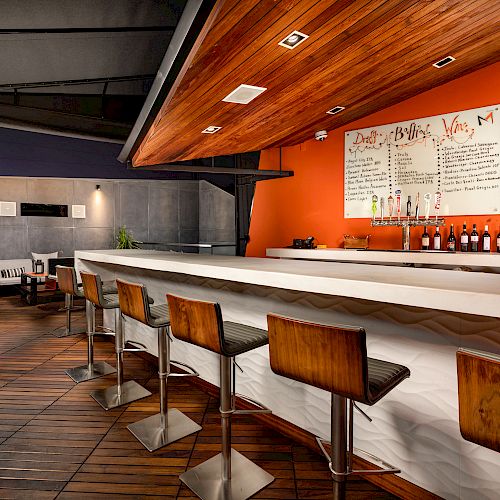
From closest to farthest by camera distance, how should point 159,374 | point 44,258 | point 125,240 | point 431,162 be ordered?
point 159,374
point 431,162
point 44,258
point 125,240

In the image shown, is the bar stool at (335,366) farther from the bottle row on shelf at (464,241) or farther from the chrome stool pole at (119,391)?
the bottle row on shelf at (464,241)

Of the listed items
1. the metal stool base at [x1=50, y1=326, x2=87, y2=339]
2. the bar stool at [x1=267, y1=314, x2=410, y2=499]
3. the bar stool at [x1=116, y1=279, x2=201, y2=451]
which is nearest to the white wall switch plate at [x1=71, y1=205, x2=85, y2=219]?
the metal stool base at [x1=50, y1=326, x2=87, y2=339]

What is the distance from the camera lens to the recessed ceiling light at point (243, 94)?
3045 mm

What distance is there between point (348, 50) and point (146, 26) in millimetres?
2561

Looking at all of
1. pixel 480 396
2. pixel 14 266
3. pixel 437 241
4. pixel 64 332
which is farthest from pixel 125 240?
pixel 480 396

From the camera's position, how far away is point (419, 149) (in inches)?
181

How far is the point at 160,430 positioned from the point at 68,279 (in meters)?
2.13

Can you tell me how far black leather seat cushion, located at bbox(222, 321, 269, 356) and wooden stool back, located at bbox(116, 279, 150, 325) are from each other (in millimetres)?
556

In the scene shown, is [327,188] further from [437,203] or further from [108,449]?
[108,449]

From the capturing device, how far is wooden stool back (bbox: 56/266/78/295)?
397 centimetres

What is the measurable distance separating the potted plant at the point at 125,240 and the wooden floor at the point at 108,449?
5.86 metres

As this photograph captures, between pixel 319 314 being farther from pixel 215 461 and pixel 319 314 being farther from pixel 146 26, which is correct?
pixel 146 26

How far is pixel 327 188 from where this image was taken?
5.61 metres

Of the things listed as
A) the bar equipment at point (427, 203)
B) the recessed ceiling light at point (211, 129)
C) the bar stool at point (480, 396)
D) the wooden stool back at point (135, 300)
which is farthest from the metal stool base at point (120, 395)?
the bar equipment at point (427, 203)
